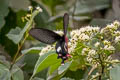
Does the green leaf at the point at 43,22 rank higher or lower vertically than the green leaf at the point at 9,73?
higher

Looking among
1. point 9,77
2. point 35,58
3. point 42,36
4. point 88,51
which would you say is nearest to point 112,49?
point 88,51

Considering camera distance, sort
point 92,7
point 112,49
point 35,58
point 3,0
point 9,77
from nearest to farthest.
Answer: point 112,49
point 9,77
point 35,58
point 3,0
point 92,7

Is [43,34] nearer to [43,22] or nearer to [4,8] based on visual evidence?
[4,8]

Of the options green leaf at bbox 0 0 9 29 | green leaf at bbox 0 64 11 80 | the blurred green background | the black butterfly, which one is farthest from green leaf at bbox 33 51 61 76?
green leaf at bbox 0 0 9 29

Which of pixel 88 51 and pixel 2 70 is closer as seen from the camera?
pixel 88 51

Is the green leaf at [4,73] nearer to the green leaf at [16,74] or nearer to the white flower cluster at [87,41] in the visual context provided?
the green leaf at [16,74]

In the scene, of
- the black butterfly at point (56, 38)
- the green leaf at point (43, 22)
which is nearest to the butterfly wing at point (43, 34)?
the black butterfly at point (56, 38)

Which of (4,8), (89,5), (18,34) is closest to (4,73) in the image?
(18,34)

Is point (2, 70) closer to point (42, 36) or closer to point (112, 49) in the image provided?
point (42, 36)

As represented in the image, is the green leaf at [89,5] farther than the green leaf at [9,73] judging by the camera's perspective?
Yes
